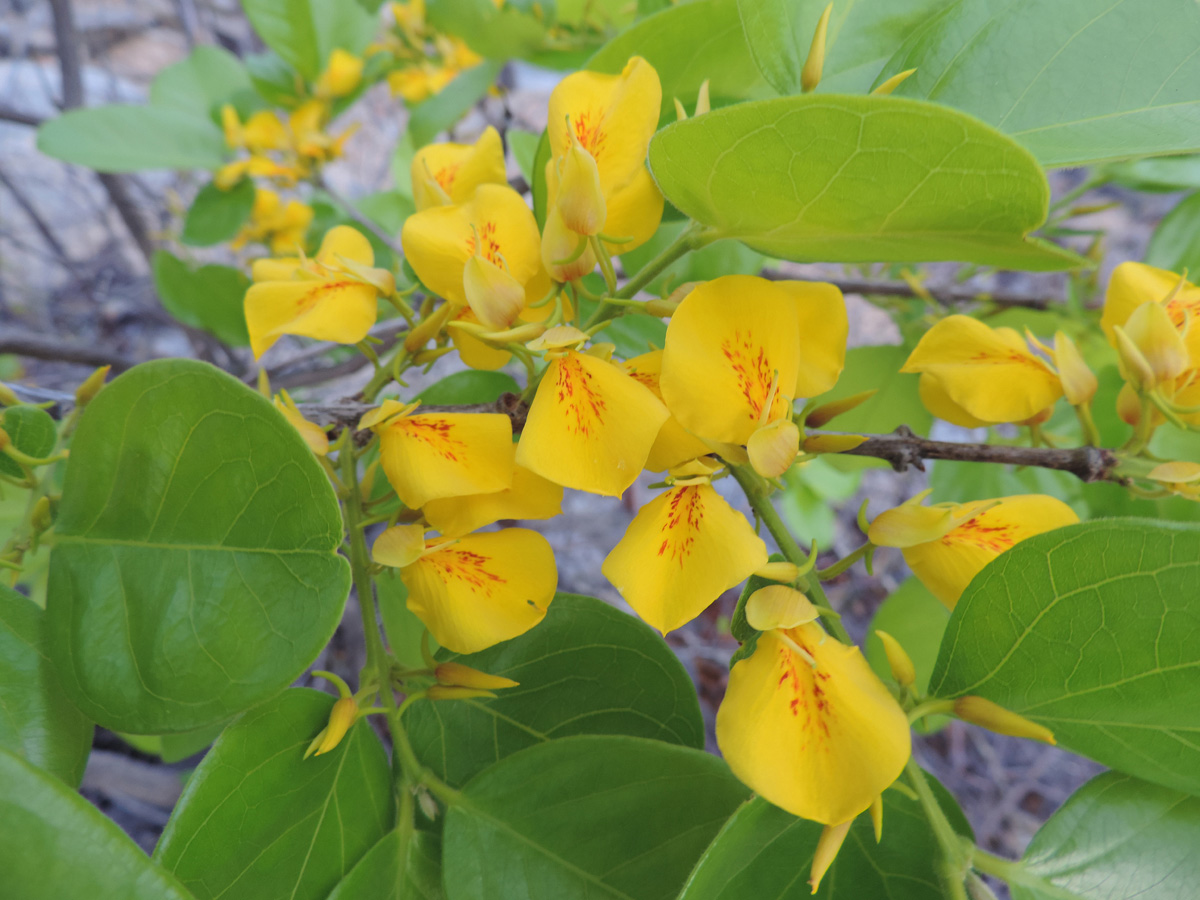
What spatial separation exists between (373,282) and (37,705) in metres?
0.35

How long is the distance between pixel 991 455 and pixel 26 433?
0.69 m

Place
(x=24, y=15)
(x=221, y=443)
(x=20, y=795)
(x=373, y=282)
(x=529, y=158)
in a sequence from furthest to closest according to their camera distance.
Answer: (x=24, y=15) < (x=529, y=158) < (x=373, y=282) < (x=221, y=443) < (x=20, y=795)

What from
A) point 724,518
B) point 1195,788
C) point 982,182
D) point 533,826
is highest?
point 982,182

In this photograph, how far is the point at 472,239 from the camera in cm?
50

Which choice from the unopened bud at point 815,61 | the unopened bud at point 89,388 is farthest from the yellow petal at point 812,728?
the unopened bud at point 89,388

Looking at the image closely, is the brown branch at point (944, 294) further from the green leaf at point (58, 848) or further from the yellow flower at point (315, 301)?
the green leaf at point (58, 848)

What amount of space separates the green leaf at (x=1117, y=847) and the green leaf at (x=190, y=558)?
0.47 m

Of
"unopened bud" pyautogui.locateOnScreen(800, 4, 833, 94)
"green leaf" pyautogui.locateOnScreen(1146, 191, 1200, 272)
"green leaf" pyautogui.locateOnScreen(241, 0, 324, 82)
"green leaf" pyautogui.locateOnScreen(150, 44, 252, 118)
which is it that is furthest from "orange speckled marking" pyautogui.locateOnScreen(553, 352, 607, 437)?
"green leaf" pyautogui.locateOnScreen(150, 44, 252, 118)

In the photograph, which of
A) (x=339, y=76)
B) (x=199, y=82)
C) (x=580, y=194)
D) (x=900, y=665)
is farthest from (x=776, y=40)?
(x=199, y=82)

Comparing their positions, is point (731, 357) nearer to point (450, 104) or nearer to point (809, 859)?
point (809, 859)

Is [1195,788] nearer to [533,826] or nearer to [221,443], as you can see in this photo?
[533,826]

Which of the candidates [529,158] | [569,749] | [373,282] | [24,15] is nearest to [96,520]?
[373,282]

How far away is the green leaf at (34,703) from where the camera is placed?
460mm

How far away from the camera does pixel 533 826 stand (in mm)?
513
